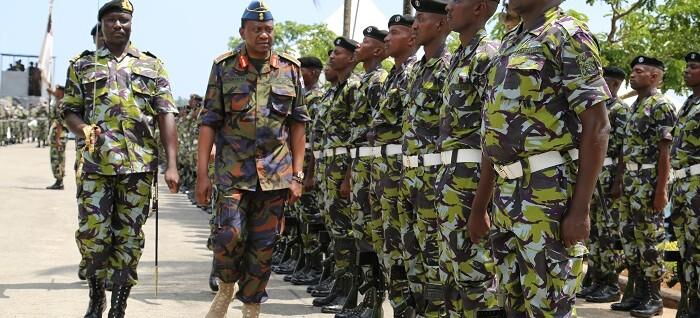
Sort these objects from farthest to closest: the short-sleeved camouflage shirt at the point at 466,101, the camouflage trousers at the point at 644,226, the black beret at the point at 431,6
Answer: the camouflage trousers at the point at 644,226 → the black beret at the point at 431,6 → the short-sleeved camouflage shirt at the point at 466,101

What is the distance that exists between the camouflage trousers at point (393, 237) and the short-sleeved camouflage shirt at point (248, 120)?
25.7 inches

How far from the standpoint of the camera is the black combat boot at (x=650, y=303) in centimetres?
897

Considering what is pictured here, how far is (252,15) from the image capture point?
7.16m

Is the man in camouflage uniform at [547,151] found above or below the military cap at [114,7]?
below

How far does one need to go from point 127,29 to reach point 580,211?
4130 millimetres

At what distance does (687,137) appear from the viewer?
798 centimetres

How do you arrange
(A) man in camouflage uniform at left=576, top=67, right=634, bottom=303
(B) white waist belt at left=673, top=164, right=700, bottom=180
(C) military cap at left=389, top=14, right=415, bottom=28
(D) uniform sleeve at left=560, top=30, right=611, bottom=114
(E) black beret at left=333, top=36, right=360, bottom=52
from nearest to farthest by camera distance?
(D) uniform sleeve at left=560, top=30, right=611, bottom=114 < (C) military cap at left=389, top=14, right=415, bottom=28 < (B) white waist belt at left=673, top=164, right=700, bottom=180 < (E) black beret at left=333, top=36, right=360, bottom=52 < (A) man in camouflage uniform at left=576, top=67, right=634, bottom=303

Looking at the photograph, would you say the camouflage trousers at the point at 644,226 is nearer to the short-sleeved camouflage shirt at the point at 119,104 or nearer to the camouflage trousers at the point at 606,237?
the camouflage trousers at the point at 606,237

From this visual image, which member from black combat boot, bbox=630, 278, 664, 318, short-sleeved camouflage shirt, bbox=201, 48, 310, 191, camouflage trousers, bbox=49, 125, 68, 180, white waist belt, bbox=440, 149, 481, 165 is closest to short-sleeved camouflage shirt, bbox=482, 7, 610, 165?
white waist belt, bbox=440, 149, 481, 165

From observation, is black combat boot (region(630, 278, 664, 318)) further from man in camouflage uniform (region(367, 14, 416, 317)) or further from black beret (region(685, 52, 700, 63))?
man in camouflage uniform (region(367, 14, 416, 317))

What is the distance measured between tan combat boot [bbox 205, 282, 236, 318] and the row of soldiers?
3.50 ft

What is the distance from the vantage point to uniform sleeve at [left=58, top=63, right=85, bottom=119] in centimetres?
750

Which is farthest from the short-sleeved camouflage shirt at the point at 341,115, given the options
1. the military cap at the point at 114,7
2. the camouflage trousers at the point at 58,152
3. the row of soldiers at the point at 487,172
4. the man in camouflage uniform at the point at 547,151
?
the camouflage trousers at the point at 58,152

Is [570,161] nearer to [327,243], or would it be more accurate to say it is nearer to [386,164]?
[386,164]
